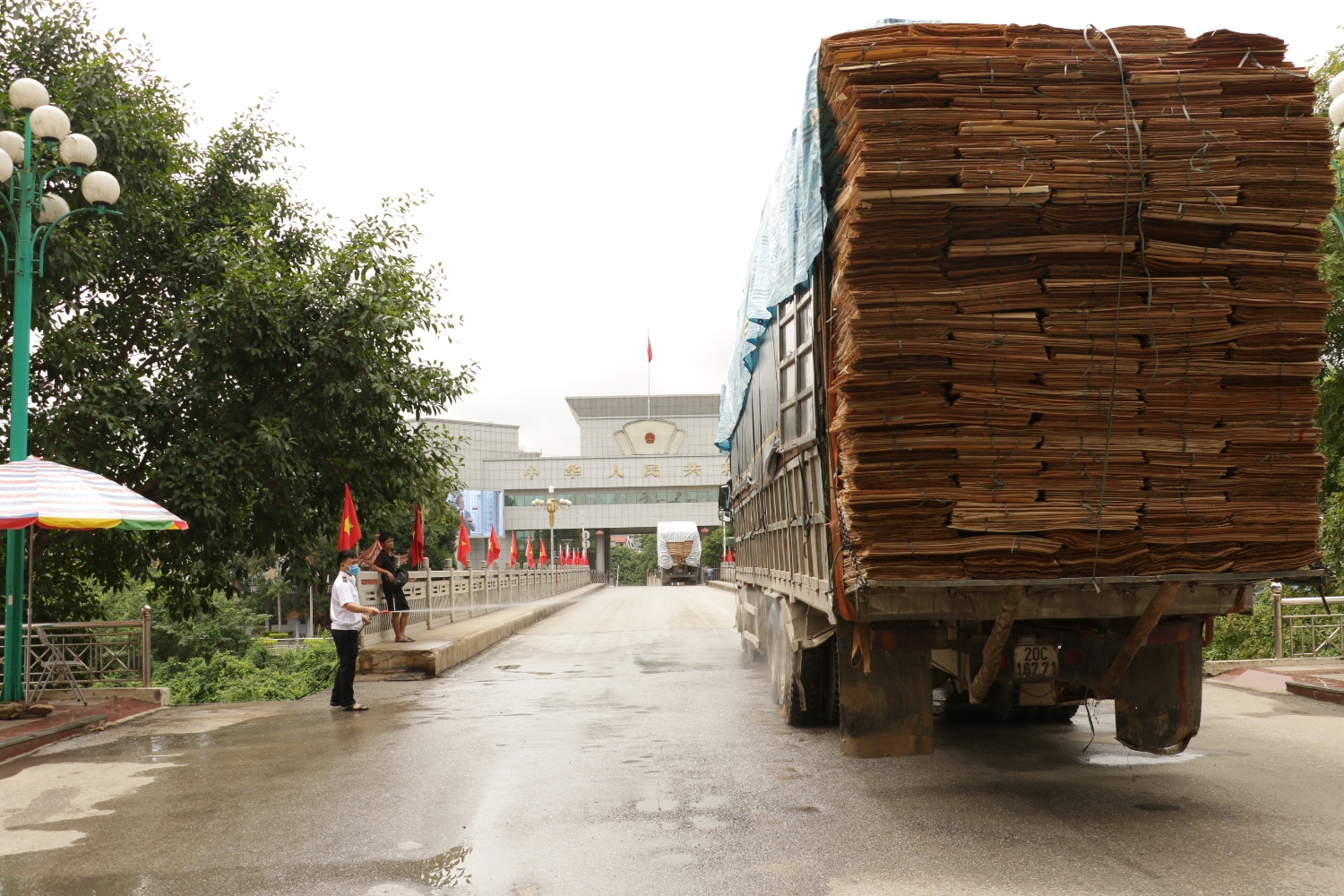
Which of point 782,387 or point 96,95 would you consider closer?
point 782,387

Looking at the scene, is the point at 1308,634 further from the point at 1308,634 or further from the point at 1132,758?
the point at 1132,758

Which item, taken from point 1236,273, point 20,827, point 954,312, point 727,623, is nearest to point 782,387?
point 954,312

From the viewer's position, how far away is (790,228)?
21.2 ft

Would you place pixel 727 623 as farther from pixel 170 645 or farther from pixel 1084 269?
pixel 170 645

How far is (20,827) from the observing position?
5.85 m

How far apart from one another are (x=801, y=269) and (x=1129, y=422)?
6.84 feet

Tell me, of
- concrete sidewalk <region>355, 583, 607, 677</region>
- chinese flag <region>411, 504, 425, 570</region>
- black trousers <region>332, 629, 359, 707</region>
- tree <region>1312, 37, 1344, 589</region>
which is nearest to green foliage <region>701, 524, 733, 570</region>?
concrete sidewalk <region>355, 583, 607, 677</region>

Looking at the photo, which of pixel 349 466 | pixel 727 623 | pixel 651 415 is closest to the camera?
pixel 349 466

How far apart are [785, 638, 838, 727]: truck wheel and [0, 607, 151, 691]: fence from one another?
6908 millimetres

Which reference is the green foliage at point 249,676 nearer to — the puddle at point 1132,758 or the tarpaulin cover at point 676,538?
the puddle at point 1132,758

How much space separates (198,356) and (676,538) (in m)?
53.9

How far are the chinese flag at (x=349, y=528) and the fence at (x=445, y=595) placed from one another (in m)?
2.05

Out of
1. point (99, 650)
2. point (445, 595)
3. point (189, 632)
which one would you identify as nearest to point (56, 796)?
point (99, 650)

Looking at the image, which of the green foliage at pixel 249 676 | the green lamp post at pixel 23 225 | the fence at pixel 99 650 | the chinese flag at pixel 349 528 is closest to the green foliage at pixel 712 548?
the green foliage at pixel 249 676
